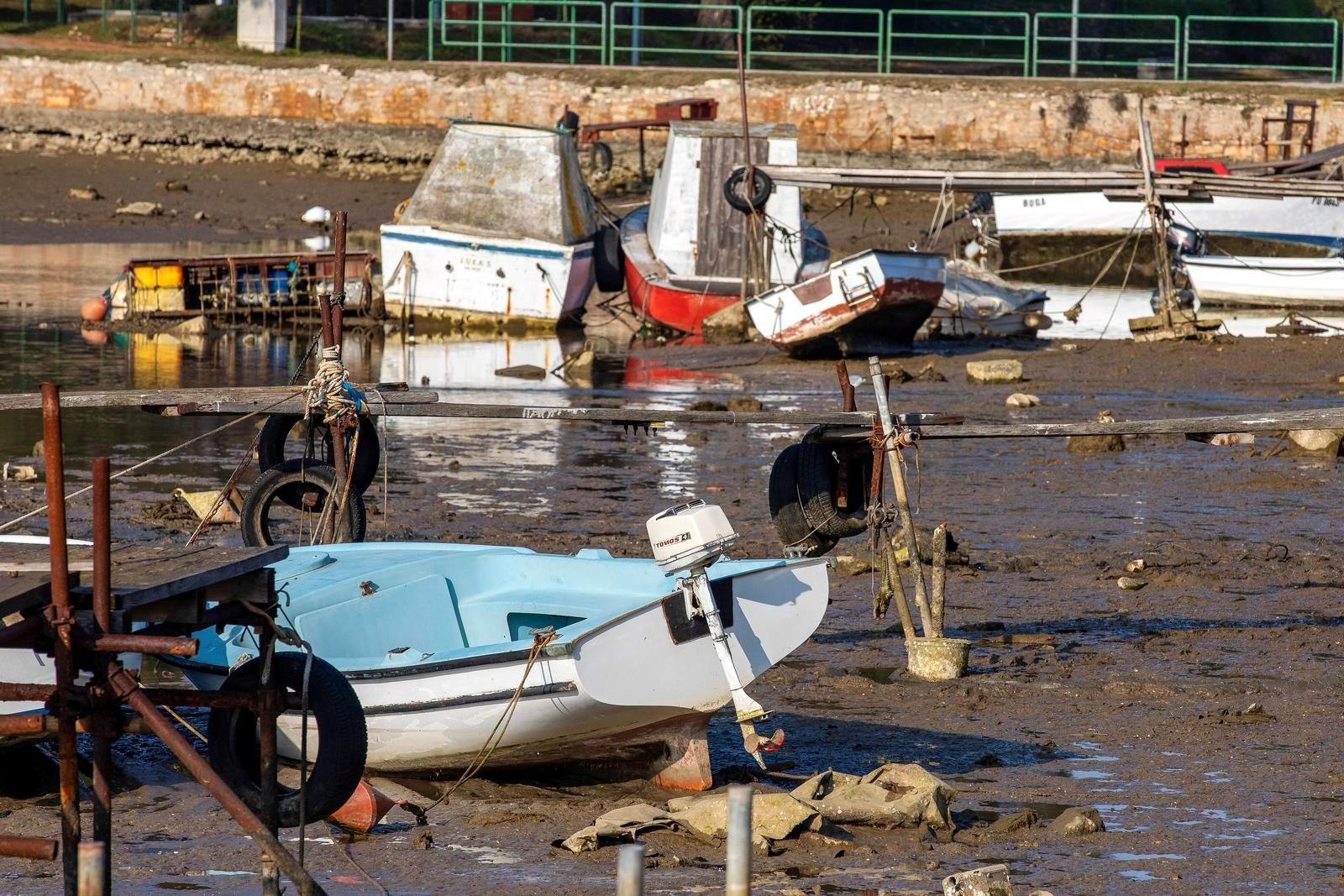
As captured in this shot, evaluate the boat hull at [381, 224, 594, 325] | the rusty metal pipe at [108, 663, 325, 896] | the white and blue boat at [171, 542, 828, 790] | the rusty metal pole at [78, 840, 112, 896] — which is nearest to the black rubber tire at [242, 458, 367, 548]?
the white and blue boat at [171, 542, 828, 790]

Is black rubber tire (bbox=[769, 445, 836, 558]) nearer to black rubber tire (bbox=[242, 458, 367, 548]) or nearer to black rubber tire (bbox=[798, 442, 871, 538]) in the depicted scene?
black rubber tire (bbox=[798, 442, 871, 538])

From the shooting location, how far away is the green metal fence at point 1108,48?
36.4 m

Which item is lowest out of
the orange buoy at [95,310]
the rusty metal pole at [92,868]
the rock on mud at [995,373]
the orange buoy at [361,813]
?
the orange buoy at [361,813]

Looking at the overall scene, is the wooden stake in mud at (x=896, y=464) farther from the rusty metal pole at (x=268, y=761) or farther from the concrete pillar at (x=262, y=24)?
the concrete pillar at (x=262, y=24)

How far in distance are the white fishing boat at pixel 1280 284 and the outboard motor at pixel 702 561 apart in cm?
1987

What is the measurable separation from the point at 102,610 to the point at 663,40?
37.8 m

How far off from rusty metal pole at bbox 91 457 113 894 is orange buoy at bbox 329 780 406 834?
5.14 feet

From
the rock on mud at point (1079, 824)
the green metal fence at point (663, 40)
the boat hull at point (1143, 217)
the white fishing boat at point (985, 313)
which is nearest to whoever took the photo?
the rock on mud at point (1079, 824)

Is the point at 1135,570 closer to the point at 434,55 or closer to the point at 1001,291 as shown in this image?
the point at 1001,291

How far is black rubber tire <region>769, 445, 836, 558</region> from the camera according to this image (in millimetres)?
8836

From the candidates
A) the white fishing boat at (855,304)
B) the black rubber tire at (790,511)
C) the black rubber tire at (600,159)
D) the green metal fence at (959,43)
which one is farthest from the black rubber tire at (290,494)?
the green metal fence at (959,43)

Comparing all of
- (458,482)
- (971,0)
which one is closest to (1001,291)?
(458,482)

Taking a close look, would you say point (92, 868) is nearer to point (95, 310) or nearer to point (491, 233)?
point (491, 233)

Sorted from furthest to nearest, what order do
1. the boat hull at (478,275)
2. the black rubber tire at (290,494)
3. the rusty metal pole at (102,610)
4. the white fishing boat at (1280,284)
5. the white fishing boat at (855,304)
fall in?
the white fishing boat at (1280,284)
the boat hull at (478,275)
the white fishing boat at (855,304)
the black rubber tire at (290,494)
the rusty metal pole at (102,610)
